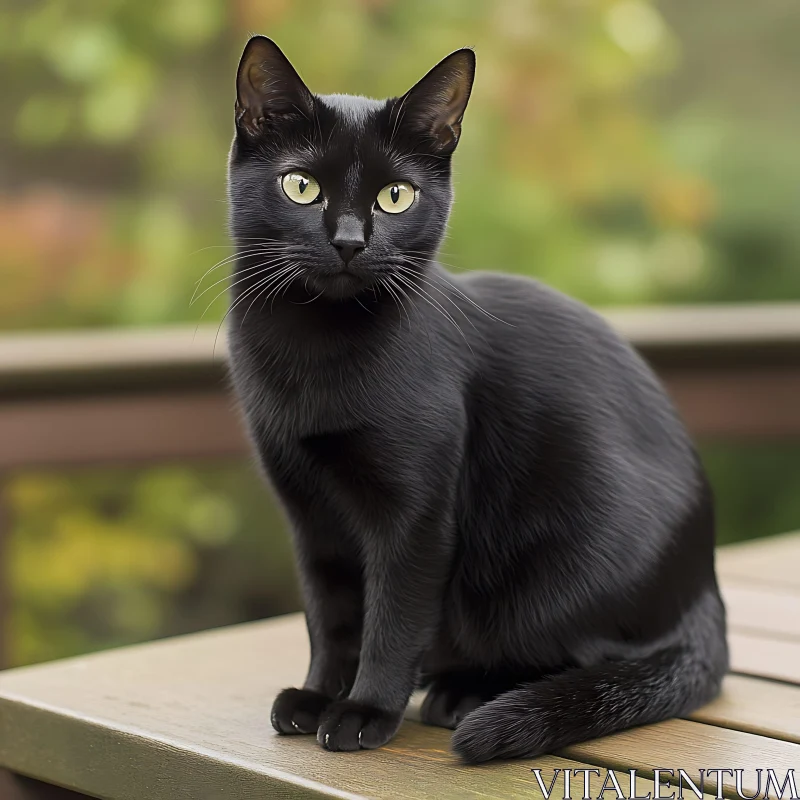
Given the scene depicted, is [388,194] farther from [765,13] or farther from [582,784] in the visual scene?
[765,13]

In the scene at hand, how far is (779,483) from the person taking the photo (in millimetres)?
3758

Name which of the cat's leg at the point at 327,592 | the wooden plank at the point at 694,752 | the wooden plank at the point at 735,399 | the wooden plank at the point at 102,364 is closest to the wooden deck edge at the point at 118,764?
the cat's leg at the point at 327,592

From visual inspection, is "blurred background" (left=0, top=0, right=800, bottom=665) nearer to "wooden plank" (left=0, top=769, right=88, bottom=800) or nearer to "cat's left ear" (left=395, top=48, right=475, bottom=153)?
"wooden plank" (left=0, top=769, right=88, bottom=800)

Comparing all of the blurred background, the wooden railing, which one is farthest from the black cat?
the blurred background

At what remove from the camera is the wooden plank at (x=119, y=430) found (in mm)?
1765

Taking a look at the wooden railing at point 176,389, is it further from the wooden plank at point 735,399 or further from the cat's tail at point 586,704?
the cat's tail at point 586,704

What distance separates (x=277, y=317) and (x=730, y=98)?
3252 mm

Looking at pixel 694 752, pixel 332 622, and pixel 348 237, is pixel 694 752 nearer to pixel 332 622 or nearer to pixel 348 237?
pixel 332 622

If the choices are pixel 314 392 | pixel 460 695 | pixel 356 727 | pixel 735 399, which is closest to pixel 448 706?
pixel 460 695

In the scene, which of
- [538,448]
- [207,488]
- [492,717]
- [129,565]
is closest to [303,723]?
[492,717]

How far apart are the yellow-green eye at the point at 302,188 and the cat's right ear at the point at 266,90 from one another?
69mm

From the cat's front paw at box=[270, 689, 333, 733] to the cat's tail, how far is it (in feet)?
0.58

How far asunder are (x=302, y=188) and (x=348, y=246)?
84 millimetres

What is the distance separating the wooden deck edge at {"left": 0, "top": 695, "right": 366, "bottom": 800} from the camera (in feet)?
3.50
